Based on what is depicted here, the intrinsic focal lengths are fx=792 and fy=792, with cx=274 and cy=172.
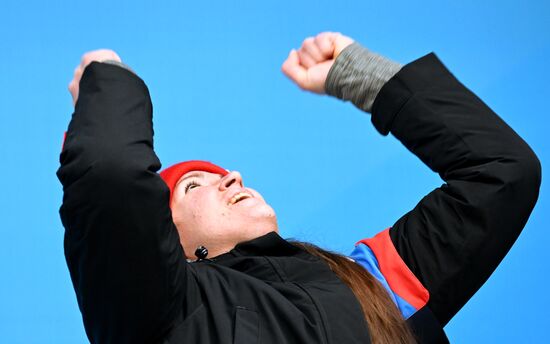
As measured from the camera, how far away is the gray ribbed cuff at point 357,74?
109 cm

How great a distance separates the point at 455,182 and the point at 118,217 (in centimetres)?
49

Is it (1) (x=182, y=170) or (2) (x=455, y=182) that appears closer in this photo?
(2) (x=455, y=182)

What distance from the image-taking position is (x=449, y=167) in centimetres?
111

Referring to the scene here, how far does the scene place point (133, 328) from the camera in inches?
34.2

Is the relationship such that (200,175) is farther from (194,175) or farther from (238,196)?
(238,196)

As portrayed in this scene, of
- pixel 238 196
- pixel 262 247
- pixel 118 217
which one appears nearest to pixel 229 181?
pixel 238 196

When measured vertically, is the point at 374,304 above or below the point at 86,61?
below

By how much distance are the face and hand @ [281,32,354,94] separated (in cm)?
19

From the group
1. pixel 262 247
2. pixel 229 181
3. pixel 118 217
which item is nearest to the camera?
pixel 118 217

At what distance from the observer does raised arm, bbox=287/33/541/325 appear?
3.47 ft

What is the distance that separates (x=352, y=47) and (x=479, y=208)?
0.92ft

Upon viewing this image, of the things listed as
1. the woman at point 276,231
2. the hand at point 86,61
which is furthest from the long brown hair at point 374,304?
the hand at point 86,61

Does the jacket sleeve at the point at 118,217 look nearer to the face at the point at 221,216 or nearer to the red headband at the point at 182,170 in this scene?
the face at the point at 221,216

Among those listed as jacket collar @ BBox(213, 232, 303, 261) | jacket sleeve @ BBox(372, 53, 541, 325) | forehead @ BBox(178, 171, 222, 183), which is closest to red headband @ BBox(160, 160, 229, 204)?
forehead @ BBox(178, 171, 222, 183)
